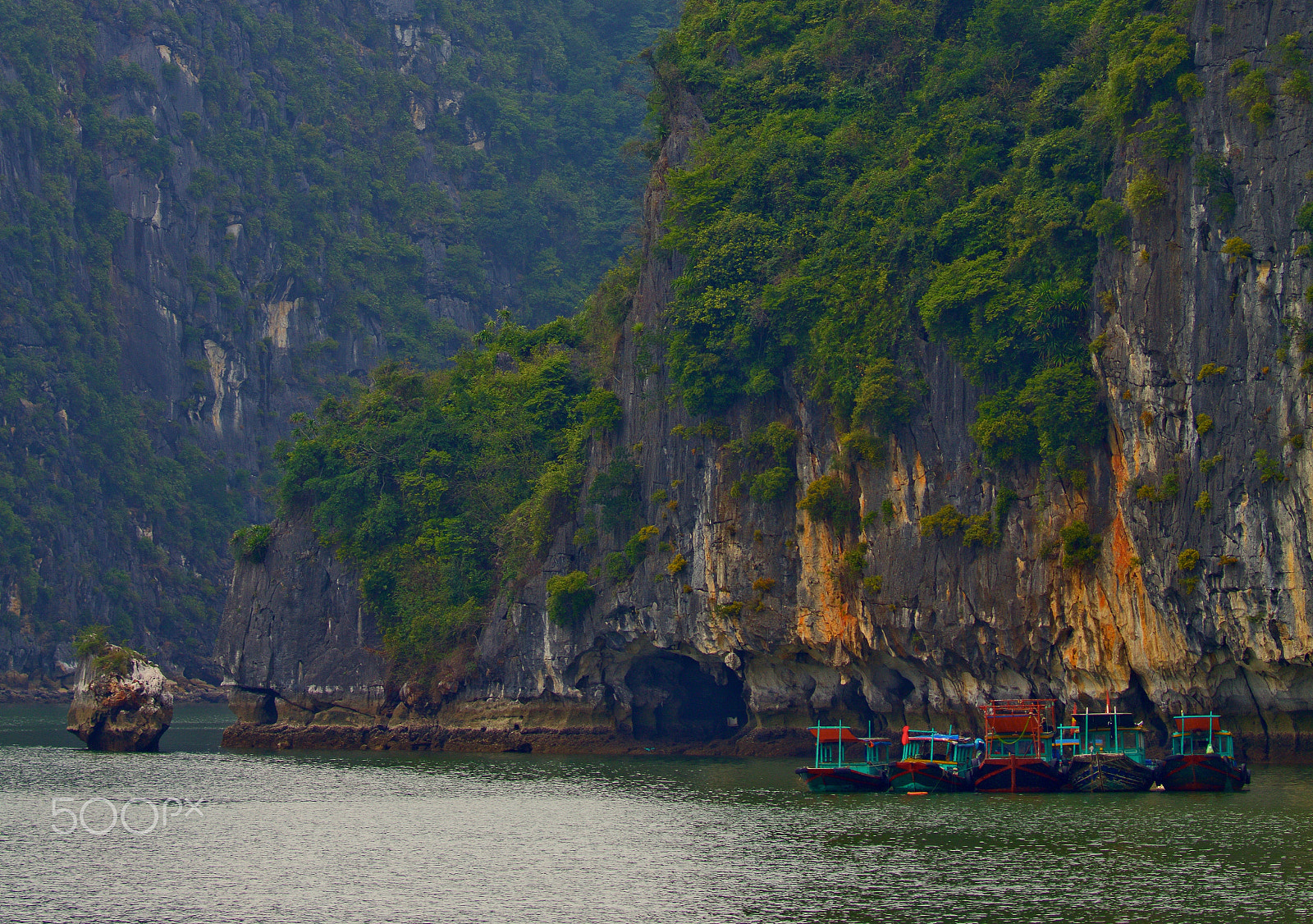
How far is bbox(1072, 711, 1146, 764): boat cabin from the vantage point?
35688mm

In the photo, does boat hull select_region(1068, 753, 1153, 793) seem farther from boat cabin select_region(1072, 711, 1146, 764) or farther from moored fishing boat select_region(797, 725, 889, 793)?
moored fishing boat select_region(797, 725, 889, 793)

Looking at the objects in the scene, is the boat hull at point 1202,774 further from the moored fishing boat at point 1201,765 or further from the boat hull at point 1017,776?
the boat hull at point 1017,776

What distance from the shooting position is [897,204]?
4469 cm

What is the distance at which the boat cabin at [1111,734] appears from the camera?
1405 inches

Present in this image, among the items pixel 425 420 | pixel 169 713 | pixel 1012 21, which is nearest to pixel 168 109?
pixel 425 420

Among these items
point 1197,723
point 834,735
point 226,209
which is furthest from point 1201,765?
point 226,209

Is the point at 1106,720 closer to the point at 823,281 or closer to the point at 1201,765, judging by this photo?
the point at 1201,765

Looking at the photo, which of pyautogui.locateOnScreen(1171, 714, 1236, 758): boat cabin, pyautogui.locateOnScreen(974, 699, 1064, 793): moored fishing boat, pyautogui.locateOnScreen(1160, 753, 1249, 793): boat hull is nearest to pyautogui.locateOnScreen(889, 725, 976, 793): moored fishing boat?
pyautogui.locateOnScreen(974, 699, 1064, 793): moored fishing boat

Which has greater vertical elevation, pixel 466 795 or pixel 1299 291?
pixel 1299 291

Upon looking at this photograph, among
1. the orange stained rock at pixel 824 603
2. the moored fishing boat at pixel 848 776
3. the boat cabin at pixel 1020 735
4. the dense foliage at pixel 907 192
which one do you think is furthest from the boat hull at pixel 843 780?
the dense foliage at pixel 907 192

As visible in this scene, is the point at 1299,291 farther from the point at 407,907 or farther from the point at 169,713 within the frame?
the point at 169,713

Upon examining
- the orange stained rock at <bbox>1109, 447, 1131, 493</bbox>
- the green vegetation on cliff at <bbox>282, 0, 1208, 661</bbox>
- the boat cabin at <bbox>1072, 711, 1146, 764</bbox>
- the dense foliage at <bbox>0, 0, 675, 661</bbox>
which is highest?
the dense foliage at <bbox>0, 0, 675, 661</bbox>

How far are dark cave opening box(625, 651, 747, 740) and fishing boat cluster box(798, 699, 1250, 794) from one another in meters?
13.6

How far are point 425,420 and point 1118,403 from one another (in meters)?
29.8
